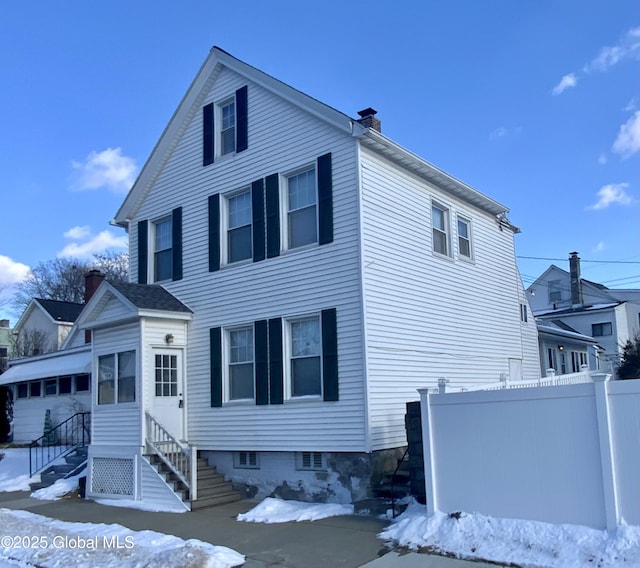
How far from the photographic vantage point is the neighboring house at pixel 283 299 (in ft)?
39.1

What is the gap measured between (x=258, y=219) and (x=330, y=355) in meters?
3.54

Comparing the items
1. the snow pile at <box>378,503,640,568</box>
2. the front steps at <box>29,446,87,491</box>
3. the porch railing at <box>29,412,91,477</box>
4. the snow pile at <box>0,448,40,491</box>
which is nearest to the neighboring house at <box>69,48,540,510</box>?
the front steps at <box>29,446,87,491</box>

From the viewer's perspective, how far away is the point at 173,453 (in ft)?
43.7

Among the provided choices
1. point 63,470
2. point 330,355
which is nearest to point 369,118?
point 330,355

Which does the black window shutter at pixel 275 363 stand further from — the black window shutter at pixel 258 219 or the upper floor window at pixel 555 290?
the upper floor window at pixel 555 290

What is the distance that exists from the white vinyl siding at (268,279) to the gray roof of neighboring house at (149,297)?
268mm

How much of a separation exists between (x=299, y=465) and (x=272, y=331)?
265 cm

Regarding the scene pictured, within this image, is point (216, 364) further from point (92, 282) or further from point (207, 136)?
point (92, 282)

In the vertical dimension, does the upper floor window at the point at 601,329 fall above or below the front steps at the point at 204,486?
above

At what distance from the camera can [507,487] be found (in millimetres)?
8352

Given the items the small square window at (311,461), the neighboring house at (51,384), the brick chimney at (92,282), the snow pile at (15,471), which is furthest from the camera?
the brick chimney at (92,282)

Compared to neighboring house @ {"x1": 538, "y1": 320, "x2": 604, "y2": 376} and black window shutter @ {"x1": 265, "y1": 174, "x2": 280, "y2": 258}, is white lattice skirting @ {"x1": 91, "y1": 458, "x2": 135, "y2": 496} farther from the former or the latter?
neighboring house @ {"x1": 538, "y1": 320, "x2": 604, "y2": 376}

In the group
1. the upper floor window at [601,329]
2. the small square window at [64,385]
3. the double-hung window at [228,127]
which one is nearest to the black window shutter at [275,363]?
the double-hung window at [228,127]

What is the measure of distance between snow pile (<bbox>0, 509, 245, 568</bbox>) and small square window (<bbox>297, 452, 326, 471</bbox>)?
333 centimetres
